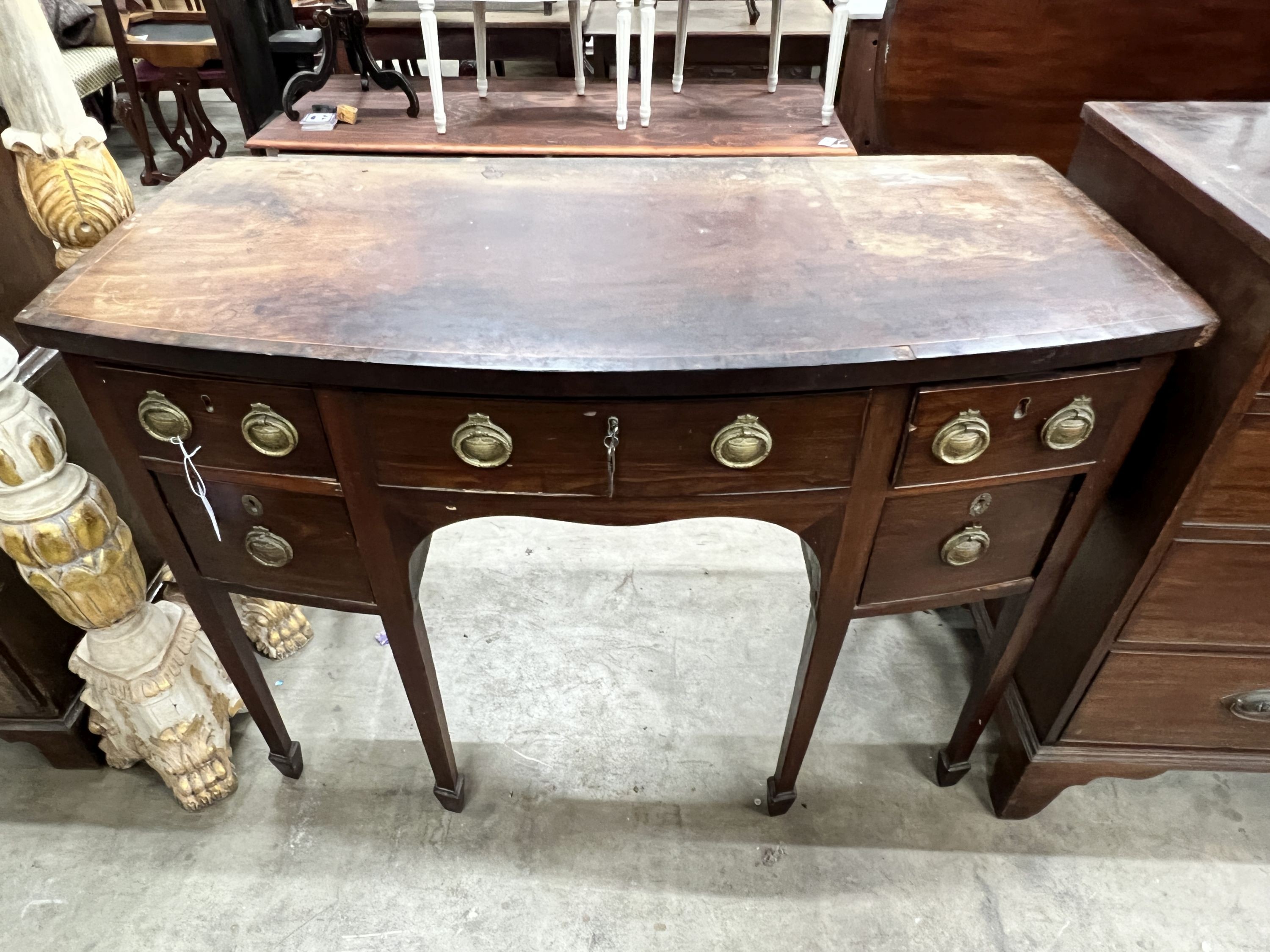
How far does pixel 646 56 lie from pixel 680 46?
0.31 m

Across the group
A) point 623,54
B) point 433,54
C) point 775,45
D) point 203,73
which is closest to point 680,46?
point 775,45

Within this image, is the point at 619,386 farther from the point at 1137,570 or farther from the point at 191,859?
the point at 191,859

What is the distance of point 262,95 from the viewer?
2.18 m

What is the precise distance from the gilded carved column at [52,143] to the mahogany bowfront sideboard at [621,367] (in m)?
0.07

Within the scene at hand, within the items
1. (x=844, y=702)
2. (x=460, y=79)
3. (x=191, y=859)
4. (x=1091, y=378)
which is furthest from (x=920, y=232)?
(x=460, y=79)

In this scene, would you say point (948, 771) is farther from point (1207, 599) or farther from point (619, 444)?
point (619, 444)

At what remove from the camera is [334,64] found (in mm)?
2041

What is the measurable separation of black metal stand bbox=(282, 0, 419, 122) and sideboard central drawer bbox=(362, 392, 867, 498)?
1.46m

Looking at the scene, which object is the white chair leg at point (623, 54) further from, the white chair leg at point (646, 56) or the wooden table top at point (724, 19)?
the wooden table top at point (724, 19)

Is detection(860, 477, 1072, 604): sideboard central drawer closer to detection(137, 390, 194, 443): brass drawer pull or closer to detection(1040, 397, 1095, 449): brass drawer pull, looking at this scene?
detection(1040, 397, 1095, 449): brass drawer pull

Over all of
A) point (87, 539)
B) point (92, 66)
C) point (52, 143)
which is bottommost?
point (92, 66)

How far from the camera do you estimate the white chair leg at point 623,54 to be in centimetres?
166

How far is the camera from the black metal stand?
1.85 metres

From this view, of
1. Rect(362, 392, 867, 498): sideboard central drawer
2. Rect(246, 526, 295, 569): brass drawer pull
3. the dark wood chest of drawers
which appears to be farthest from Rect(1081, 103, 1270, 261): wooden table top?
Rect(246, 526, 295, 569): brass drawer pull
